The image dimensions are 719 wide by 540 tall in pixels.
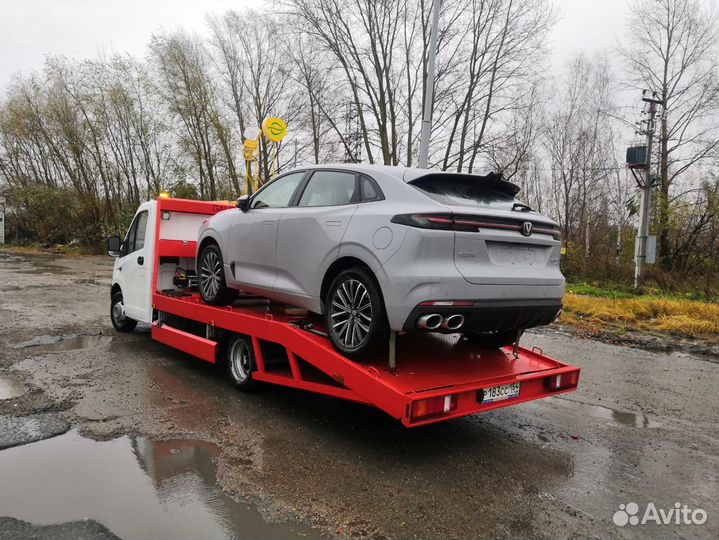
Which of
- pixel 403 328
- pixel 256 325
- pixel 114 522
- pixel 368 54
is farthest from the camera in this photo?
pixel 368 54

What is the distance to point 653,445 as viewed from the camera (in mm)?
4410

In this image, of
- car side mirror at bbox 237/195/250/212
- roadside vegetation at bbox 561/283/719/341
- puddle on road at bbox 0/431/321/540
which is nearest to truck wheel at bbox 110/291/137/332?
car side mirror at bbox 237/195/250/212

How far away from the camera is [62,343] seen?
731cm

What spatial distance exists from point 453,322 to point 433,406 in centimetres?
60

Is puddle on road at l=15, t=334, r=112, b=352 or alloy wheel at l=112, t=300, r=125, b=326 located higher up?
alloy wheel at l=112, t=300, r=125, b=326

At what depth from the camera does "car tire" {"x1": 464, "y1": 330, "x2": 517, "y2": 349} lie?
4.85m

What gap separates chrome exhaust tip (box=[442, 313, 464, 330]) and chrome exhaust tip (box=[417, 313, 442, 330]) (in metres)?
0.05

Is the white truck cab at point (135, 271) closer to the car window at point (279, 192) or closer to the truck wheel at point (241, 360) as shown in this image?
the truck wheel at point (241, 360)

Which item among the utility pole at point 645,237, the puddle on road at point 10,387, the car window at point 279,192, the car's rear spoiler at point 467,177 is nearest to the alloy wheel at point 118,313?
the puddle on road at point 10,387

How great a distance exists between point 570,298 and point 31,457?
11.4 m

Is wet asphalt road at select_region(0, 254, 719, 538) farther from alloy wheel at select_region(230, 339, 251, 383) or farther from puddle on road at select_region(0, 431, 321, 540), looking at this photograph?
alloy wheel at select_region(230, 339, 251, 383)

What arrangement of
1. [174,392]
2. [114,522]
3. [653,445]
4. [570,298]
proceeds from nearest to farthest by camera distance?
[114,522] → [653,445] → [174,392] → [570,298]

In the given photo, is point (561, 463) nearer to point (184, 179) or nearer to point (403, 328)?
point (403, 328)

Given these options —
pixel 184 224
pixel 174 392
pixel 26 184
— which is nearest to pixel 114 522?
pixel 174 392
